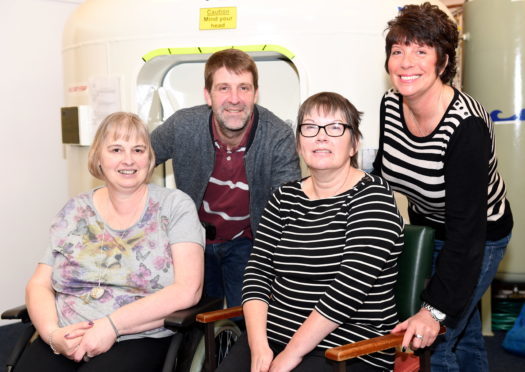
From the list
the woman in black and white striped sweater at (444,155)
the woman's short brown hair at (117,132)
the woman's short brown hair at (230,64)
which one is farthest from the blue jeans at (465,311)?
the woman's short brown hair at (117,132)

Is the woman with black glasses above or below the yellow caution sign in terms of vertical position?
below

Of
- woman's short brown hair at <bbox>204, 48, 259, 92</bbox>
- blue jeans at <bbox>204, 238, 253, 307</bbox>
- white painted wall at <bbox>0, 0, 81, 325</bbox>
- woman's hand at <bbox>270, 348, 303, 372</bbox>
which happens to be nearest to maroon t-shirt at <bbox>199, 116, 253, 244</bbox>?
blue jeans at <bbox>204, 238, 253, 307</bbox>

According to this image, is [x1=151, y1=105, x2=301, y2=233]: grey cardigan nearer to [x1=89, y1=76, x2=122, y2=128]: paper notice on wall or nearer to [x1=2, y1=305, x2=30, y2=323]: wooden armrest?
[x1=89, y1=76, x2=122, y2=128]: paper notice on wall

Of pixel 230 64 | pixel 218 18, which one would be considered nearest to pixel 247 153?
pixel 230 64

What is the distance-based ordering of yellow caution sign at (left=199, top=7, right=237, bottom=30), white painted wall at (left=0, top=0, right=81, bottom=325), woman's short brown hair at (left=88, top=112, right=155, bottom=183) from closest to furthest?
woman's short brown hair at (left=88, top=112, right=155, bottom=183) → yellow caution sign at (left=199, top=7, right=237, bottom=30) → white painted wall at (left=0, top=0, right=81, bottom=325)

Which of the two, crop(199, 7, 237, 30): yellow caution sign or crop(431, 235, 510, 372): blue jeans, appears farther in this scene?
crop(199, 7, 237, 30): yellow caution sign

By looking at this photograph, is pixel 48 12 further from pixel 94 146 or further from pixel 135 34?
pixel 94 146

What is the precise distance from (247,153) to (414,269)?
78cm

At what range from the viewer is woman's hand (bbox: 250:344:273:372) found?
5.91 ft

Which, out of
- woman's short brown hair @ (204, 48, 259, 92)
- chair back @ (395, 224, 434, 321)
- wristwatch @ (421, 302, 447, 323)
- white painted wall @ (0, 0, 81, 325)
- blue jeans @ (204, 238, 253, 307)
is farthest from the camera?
white painted wall @ (0, 0, 81, 325)

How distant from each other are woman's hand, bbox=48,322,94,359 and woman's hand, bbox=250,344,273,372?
527 millimetres

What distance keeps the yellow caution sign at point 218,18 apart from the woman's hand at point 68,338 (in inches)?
57.3

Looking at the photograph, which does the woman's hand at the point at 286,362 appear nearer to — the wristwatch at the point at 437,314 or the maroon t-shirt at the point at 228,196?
the wristwatch at the point at 437,314

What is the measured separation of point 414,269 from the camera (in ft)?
6.46
